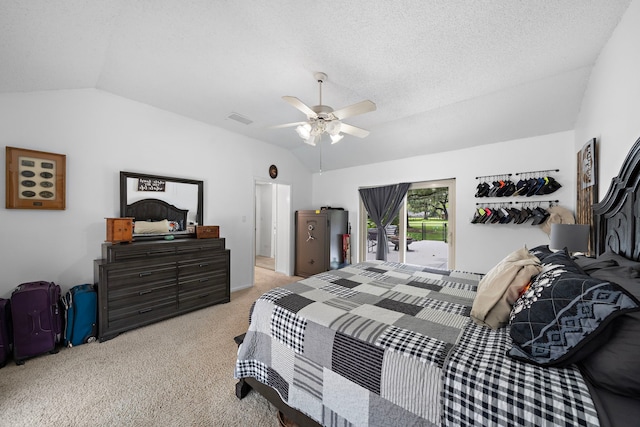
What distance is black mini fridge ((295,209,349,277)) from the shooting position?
4.59 m

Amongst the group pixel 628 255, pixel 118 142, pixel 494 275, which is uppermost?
pixel 118 142

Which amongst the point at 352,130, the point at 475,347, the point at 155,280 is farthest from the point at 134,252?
the point at 475,347

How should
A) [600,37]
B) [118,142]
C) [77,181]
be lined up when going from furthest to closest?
[118,142] → [77,181] → [600,37]

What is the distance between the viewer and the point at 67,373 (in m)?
1.94

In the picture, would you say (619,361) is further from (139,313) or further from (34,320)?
(34,320)

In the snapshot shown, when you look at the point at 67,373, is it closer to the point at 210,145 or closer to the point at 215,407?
the point at 215,407

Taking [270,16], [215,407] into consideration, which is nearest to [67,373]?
[215,407]

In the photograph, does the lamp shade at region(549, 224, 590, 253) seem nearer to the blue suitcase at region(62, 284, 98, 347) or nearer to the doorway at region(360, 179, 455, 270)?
the doorway at region(360, 179, 455, 270)

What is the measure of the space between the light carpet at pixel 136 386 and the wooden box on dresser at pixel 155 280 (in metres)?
0.22

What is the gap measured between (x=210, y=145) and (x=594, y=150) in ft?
14.8

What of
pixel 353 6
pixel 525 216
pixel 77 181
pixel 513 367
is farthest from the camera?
pixel 525 216

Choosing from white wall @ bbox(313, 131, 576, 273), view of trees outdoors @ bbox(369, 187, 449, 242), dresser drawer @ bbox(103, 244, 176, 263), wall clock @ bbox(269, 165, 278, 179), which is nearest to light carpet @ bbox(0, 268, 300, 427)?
dresser drawer @ bbox(103, 244, 176, 263)

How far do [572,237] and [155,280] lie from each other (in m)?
4.20

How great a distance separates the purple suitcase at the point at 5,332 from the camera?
2.00 metres
